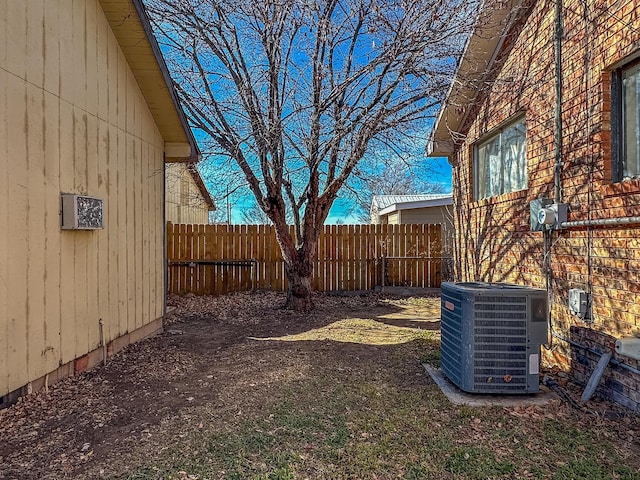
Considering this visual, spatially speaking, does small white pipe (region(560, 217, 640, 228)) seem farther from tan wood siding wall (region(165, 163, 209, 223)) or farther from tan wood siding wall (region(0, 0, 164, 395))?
tan wood siding wall (region(165, 163, 209, 223))

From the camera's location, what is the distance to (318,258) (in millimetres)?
10633

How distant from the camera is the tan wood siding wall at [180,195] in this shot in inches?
548

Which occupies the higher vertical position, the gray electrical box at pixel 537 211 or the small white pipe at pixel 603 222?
the gray electrical box at pixel 537 211

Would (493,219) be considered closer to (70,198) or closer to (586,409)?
(586,409)

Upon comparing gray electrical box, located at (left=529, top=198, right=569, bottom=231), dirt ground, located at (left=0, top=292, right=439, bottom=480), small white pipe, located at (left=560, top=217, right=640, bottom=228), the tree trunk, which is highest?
gray electrical box, located at (left=529, top=198, right=569, bottom=231)

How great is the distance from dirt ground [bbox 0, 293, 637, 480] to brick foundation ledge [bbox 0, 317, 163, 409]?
Answer: 0.24ft

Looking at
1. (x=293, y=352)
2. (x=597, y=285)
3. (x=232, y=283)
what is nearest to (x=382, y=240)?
(x=232, y=283)

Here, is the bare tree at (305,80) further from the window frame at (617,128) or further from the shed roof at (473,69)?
the window frame at (617,128)

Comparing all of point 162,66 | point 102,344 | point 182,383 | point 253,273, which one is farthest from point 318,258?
point 182,383

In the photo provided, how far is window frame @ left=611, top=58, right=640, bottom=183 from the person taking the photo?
138 inches

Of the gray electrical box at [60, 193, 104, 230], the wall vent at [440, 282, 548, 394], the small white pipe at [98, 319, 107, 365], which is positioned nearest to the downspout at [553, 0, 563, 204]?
the wall vent at [440, 282, 548, 394]

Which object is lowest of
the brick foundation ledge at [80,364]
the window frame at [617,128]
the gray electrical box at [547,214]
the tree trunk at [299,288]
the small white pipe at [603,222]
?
the brick foundation ledge at [80,364]

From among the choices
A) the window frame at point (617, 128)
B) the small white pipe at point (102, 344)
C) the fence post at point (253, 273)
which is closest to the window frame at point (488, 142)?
the window frame at point (617, 128)

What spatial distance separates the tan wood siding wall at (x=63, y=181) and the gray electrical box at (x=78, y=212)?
0.08m
